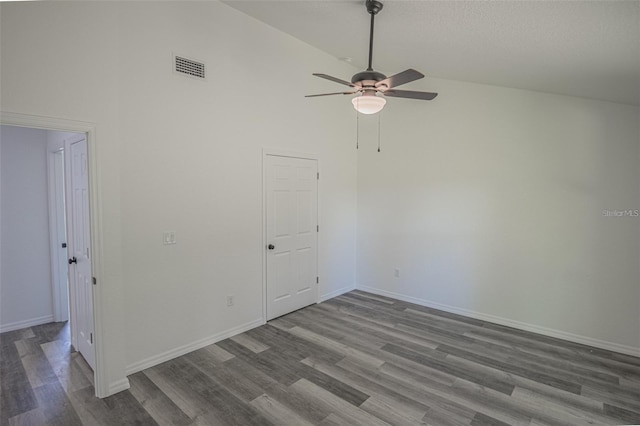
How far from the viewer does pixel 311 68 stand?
4.43m

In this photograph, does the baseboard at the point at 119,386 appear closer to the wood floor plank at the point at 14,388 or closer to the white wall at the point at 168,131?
the white wall at the point at 168,131

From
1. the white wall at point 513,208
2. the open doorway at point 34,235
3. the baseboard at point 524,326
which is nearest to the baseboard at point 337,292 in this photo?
the baseboard at point 524,326

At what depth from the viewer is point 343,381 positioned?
9.39ft

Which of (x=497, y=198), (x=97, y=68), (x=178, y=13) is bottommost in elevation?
(x=497, y=198)

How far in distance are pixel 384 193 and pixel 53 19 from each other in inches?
166

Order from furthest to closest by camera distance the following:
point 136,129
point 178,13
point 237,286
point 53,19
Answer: point 237,286 → point 178,13 → point 136,129 → point 53,19

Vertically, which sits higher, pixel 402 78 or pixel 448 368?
pixel 402 78

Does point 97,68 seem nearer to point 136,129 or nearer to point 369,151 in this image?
point 136,129

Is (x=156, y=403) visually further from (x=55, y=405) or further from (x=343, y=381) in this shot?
(x=343, y=381)

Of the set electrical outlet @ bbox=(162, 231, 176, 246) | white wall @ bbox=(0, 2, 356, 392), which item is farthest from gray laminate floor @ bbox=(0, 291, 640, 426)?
electrical outlet @ bbox=(162, 231, 176, 246)

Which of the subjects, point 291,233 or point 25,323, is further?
point 291,233

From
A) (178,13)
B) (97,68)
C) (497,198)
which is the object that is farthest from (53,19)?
(497,198)

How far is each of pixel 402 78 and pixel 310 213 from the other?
8.84ft

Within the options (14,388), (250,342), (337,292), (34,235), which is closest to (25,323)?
(34,235)
